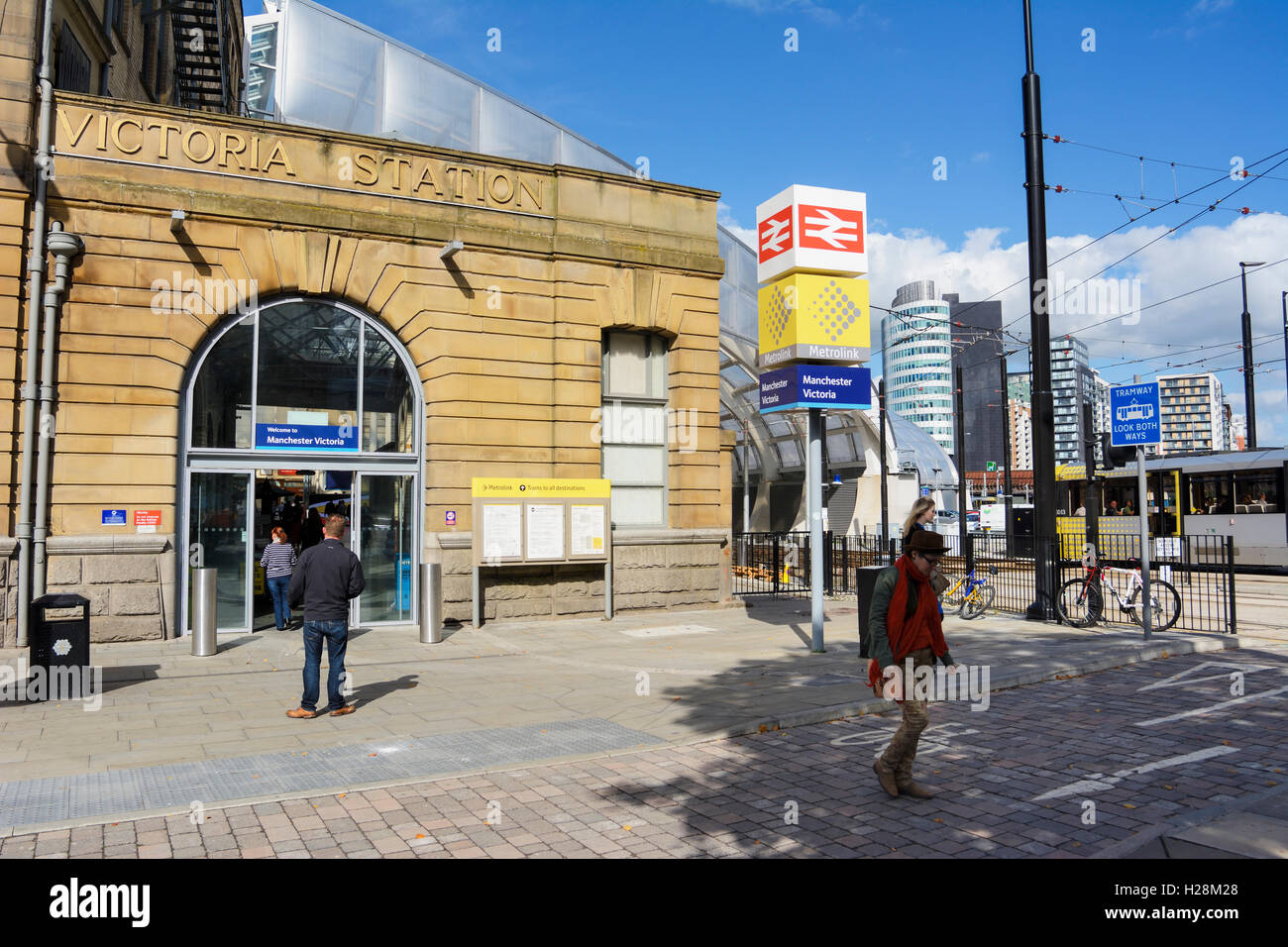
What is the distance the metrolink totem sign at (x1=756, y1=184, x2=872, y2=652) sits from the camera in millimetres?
12188

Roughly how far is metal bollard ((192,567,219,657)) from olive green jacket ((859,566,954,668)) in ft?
28.9

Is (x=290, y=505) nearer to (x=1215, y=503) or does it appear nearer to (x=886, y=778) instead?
(x=886, y=778)

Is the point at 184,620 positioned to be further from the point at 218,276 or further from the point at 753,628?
the point at 753,628

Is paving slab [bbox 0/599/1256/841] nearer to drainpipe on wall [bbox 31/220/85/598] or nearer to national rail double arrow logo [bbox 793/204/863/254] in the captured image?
drainpipe on wall [bbox 31/220/85/598]

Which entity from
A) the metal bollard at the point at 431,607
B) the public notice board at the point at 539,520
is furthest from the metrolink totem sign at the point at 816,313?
the metal bollard at the point at 431,607

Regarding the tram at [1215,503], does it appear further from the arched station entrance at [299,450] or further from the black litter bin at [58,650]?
the black litter bin at [58,650]

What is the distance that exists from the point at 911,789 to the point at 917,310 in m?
174

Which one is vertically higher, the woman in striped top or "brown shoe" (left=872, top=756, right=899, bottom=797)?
the woman in striped top

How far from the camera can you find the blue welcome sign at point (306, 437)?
540 inches

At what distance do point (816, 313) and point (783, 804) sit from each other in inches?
309

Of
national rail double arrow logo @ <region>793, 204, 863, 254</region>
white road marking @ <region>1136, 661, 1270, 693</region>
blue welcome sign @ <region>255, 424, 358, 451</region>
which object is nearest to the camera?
Answer: white road marking @ <region>1136, 661, 1270, 693</region>

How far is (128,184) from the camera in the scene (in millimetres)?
12805

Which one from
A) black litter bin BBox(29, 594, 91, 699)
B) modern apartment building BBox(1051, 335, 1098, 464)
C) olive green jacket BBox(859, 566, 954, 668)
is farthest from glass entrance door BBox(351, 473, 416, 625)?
modern apartment building BBox(1051, 335, 1098, 464)
